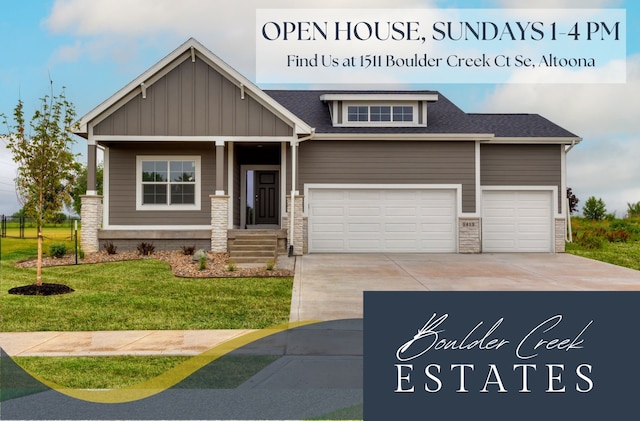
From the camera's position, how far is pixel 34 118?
38.4 ft

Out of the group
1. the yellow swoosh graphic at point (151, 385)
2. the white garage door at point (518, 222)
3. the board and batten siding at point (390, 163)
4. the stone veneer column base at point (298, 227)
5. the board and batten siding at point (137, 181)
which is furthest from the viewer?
the white garage door at point (518, 222)

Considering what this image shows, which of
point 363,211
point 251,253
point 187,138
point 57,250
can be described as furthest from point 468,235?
point 57,250

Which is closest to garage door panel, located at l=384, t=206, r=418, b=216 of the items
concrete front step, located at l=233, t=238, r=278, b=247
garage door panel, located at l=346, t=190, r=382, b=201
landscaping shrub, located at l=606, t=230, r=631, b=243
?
garage door panel, located at l=346, t=190, r=382, b=201

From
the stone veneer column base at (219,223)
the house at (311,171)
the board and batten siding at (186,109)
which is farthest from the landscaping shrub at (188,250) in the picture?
the board and batten siding at (186,109)

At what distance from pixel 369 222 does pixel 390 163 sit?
215cm

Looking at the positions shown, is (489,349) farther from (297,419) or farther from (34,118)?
(34,118)

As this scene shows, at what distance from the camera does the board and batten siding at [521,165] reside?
1948 cm

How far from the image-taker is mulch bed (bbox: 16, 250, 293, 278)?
12984mm

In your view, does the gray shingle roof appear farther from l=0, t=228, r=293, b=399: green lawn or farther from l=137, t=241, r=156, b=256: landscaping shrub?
l=0, t=228, r=293, b=399: green lawn

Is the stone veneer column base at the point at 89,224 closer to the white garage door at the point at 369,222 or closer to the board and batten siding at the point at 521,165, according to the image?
the white garage door at the point at 369,222

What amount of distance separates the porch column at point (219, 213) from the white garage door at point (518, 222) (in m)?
9.16

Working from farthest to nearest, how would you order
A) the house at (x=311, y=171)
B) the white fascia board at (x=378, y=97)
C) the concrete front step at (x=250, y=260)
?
1. the white fascia board at (x=378, y=97)
2. the house at (x=311, y=171)
3. the concrete front step at (x=250, y=260)

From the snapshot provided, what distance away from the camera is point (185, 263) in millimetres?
14844

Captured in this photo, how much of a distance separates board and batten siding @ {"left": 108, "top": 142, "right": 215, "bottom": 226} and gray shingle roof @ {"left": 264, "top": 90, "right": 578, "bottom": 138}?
400 centimetres
